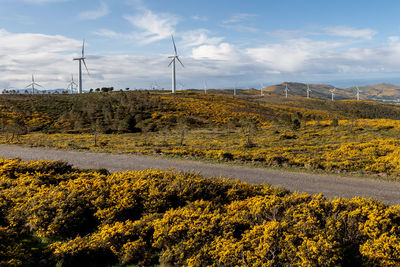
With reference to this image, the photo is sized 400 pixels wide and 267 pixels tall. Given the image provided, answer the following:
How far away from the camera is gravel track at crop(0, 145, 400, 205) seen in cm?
1440

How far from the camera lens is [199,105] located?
85250 mm

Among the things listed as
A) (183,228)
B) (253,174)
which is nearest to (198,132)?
(253,174)

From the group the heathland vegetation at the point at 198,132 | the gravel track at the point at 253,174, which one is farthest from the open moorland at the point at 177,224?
the heathland vegetation at the point at 198,132

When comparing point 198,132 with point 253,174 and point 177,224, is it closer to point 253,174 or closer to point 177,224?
point 253,174

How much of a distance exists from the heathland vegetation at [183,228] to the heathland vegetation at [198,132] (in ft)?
40.8

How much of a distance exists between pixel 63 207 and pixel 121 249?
128 inches

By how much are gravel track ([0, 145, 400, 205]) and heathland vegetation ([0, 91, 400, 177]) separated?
2361mm

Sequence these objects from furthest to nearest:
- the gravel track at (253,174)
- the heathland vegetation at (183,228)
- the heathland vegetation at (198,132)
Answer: the heathland vegetation at (198,132), the gravel track at (253,174), the heathland vegetation at (183,228)

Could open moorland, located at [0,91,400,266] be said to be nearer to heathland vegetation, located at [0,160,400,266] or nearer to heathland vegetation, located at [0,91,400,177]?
heathland vegetation, located at [0,160,400,266]

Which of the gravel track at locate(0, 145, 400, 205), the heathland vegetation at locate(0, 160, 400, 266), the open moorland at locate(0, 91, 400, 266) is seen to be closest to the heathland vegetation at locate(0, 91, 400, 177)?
the gravel track at locate(0, 145, 400, 205)

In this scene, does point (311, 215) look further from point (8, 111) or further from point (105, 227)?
point (8, 111)

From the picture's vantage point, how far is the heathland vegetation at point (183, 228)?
639 centimetres

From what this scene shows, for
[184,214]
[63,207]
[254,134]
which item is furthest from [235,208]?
[254,134]

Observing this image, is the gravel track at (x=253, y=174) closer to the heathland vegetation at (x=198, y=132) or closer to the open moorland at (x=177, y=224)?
the heathland vegetation at (x=198, y=132)
